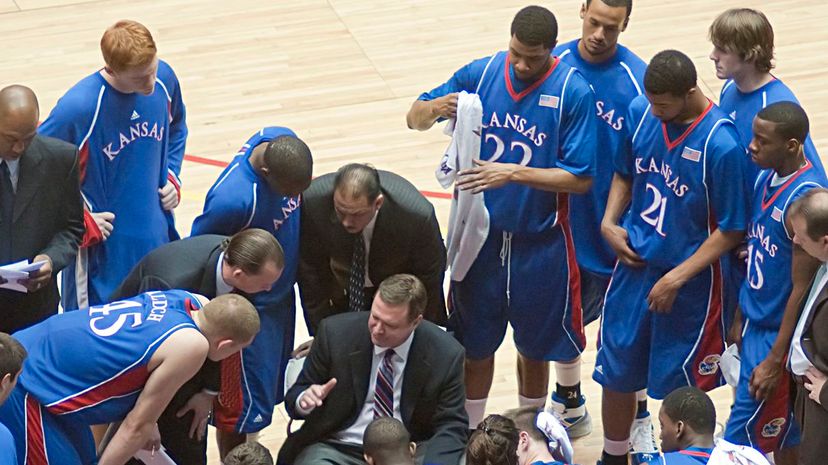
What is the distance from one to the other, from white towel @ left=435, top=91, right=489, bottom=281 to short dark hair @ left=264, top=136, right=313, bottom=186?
80 cm

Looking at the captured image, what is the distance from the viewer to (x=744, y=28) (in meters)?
5.51

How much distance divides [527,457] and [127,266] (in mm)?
2085

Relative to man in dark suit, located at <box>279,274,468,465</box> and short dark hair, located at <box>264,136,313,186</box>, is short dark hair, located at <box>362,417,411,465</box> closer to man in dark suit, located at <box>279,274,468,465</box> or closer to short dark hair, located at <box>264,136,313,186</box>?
man in dark suit, located at <box>279,274,468,465</box>

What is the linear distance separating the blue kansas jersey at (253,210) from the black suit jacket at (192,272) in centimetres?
15

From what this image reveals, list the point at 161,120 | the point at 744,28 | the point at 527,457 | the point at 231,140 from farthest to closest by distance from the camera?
the point at 231,140 < the point at 161,120 < the point at 744,28 < the point at 527,457

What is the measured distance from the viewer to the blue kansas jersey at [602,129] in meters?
6.11

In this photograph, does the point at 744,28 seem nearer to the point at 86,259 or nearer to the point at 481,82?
the point at 481,82

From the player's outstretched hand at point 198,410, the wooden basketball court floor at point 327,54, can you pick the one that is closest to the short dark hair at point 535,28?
the player's outstretched hand at point 198,410

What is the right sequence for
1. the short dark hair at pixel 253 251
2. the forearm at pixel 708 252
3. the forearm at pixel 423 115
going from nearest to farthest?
the short dark hair at pixel 253 251 → the forearm at pixel 708 252 → the forearm at pixel 423 115

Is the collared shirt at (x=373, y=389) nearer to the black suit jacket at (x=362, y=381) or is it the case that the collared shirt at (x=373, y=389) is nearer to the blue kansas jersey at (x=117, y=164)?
the black suit jacket at (x=362, y=381)

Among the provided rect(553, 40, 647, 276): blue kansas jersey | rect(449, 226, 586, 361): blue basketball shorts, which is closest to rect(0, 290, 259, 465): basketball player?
rect(449, 226, 586, 361): blue basketball shorts

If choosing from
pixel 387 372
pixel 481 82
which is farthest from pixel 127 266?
pixel 481 82

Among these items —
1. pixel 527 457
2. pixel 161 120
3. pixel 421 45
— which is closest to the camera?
pixel 527 457

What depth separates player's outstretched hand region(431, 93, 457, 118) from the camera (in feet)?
19.3
